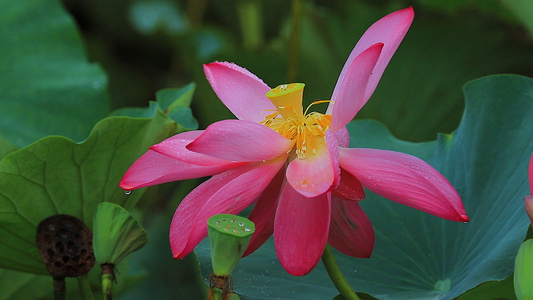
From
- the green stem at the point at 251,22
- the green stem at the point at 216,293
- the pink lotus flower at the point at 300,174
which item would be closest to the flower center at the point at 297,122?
the pink lotus flower at the point at 300,174

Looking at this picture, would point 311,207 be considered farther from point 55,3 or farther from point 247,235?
point 55,3

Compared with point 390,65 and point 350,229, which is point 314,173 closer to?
point 350,229

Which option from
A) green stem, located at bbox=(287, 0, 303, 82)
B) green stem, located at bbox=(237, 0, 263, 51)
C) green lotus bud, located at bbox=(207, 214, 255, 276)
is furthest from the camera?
green stem, located at bbox=(237, 0, 263, 51)

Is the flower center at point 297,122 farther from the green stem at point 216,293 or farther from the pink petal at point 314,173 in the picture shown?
the green stem at point 216,293

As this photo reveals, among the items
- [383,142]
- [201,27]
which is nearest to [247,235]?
[383,142]

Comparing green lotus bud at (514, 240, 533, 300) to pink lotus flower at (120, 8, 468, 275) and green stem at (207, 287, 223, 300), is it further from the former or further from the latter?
green stem at (207, 287, 223, 300)

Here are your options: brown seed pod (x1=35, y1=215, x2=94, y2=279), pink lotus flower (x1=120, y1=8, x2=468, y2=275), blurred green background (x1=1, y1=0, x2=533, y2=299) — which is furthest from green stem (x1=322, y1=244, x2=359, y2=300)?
blurred green background (x1=1, y1=0, x2=533, y2=299)
